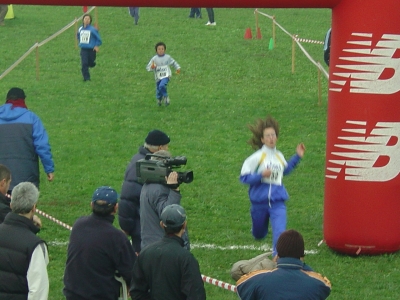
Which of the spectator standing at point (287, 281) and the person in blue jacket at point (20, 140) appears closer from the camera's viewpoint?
the spectator standing at point (287, 281)

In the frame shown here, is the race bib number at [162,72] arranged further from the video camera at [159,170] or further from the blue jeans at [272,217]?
the video camera at [159,170]

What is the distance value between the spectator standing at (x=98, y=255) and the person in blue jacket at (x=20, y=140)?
3.93 m

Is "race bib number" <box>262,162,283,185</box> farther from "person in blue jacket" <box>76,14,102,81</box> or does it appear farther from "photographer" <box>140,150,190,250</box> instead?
"person in blue jacket" <box>76,14,102,81</box>

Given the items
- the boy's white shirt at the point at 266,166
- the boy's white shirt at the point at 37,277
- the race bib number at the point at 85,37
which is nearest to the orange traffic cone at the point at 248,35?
the race bib number at the point at 85,37

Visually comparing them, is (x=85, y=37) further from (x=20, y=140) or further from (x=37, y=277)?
(x=37, y=277)

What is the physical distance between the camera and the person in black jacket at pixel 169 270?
6586 millimetres

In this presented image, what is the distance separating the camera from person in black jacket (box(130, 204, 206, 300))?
259 inches

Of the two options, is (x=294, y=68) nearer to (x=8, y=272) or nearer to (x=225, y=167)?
(x=225, y=167)

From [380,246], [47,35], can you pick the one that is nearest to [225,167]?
[380,246]

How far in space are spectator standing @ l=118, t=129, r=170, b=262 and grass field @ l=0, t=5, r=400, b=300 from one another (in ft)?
3.32

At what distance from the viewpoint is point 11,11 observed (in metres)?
31.3

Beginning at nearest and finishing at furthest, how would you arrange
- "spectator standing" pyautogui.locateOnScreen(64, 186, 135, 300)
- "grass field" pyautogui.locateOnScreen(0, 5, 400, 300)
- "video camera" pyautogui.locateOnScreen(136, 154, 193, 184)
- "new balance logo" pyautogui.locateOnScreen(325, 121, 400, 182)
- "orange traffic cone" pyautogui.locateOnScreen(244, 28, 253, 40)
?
"spectator standing" pyautogui.locateOnScreen(64, 186, 135, 300) → "video camera" pyautogui.locateOnScreen(136, 154, 193, 184) → "new balance logo" pyautogui.locateOnScreen(325, 121, 400, 182) → "grass field" pyautogui.locateOnScreen(0, 5, 400, 300) → "orange traffic cone" pyautogui.locateOnScreen(244, 28, 253, 40)

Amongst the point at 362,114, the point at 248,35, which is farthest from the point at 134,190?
the point at 248,35

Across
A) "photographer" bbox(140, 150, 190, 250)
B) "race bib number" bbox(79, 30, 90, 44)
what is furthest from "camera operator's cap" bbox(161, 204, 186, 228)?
"race bib number" bbox(79, 30, 90, 44)
